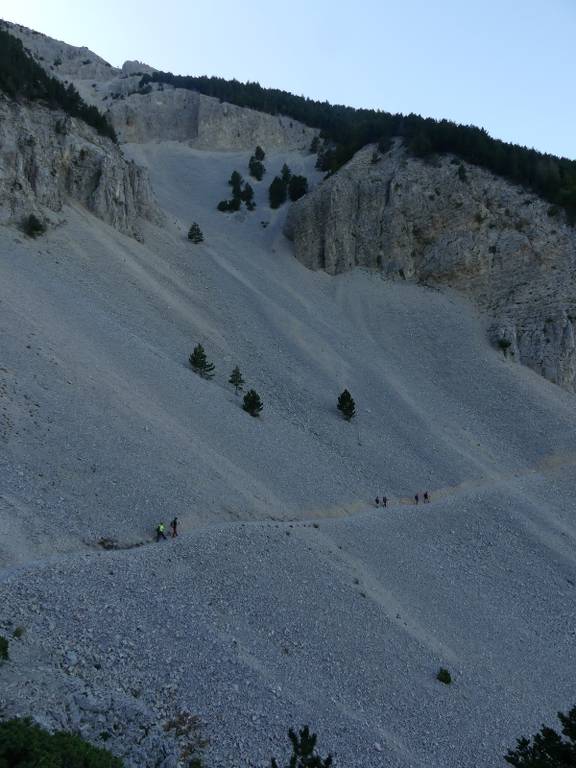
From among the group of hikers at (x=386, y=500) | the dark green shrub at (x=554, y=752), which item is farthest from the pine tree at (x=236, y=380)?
the dark green shrub at (x=554, y=752)

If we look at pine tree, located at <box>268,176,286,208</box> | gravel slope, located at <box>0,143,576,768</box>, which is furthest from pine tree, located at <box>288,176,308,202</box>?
gravel slope, located at <box>0,143,576,768</box>

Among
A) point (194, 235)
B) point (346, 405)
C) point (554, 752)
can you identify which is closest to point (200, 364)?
point (346, 405)

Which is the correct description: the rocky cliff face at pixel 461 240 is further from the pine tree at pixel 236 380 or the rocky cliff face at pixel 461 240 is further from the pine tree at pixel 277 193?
the pine tree at pixel 236 380

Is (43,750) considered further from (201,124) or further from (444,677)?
(201,124)

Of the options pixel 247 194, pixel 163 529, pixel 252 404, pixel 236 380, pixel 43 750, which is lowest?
pixel 163 529

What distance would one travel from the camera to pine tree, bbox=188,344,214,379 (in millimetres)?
36656

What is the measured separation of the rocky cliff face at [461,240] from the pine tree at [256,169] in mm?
19996

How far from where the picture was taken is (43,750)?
8680mm

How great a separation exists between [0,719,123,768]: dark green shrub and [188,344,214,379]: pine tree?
2741 centimetres

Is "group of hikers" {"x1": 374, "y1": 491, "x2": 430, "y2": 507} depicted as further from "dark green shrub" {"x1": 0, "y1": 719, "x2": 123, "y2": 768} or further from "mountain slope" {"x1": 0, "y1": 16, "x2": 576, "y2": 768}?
"dark green shrub" {"x1": 0, "y1": 719, "x2": 123, "y2": 768}

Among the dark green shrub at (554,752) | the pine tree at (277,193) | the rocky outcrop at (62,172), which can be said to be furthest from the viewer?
the pine tree at (277,193)

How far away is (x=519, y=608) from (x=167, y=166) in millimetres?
81561

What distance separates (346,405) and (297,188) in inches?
1730

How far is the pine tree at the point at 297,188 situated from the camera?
73000 millimetres
